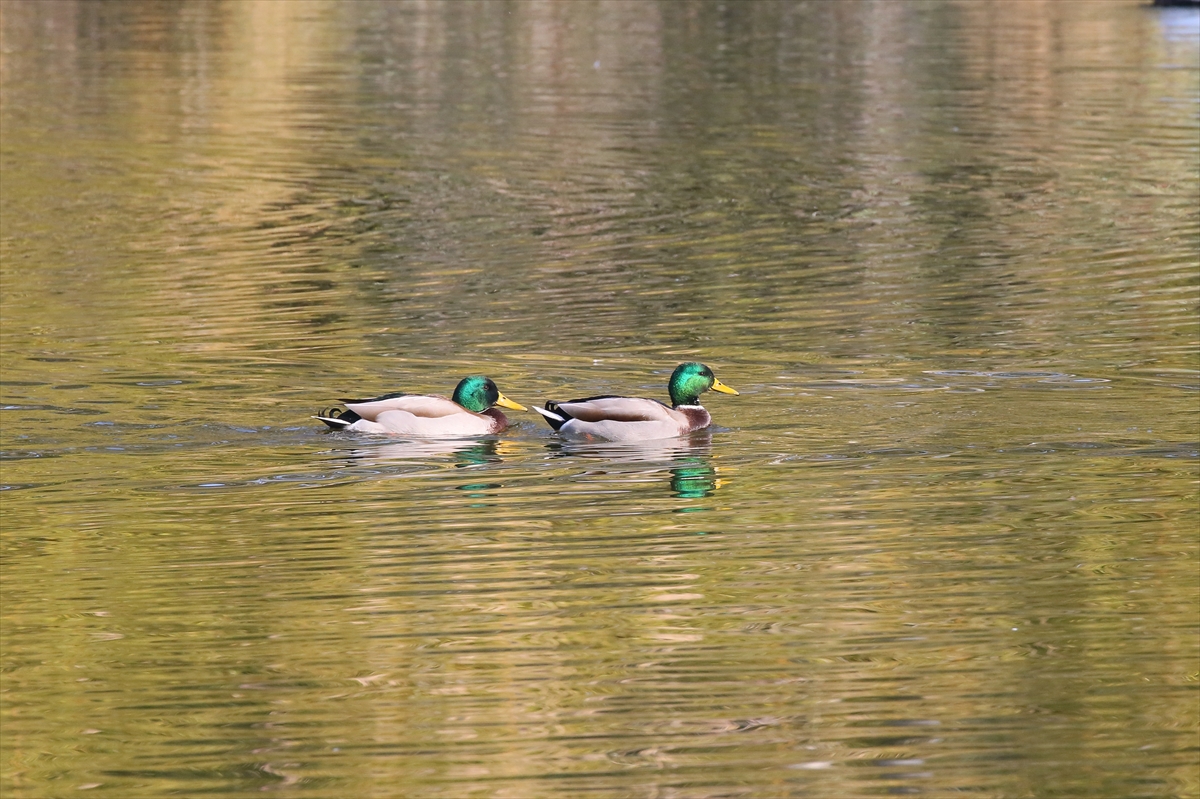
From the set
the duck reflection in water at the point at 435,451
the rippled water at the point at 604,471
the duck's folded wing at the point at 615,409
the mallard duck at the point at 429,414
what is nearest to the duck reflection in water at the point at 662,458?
the rippled water at the point at 604,471

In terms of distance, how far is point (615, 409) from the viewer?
13984mm

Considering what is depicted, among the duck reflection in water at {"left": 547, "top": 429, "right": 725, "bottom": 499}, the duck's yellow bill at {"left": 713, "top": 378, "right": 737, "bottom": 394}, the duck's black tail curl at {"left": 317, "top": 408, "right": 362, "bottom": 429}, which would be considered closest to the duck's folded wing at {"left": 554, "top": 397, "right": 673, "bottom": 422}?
the duck reflection in water at {"left": 547, "top": 429, "right": 725, "bottom": 499}

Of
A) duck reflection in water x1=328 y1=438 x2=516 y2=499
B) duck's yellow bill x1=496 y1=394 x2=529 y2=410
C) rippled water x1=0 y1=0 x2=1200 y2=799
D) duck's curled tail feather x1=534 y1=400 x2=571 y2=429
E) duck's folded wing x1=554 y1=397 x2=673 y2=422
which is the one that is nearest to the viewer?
rippled water x1=0 y1=0 x2=1200 y2=799

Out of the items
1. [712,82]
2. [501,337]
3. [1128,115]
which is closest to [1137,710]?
[501,337]

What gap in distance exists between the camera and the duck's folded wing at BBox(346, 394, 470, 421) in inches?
547

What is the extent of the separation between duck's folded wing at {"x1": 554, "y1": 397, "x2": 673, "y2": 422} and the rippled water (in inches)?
10.0

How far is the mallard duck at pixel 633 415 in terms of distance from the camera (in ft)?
45.6

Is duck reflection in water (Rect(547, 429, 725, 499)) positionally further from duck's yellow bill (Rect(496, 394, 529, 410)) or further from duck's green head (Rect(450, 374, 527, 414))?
duck's green head (Rect(450, 374, 527, 414))

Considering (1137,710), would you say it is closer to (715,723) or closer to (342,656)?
(715,723)

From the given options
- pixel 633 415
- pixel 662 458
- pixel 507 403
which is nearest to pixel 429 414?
pixel 507 403

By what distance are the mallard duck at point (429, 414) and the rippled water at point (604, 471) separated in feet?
0.49

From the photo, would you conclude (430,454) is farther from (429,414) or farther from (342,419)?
(342,419)

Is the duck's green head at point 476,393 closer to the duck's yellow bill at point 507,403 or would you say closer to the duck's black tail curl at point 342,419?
the duck's yellow bill at point 507,403

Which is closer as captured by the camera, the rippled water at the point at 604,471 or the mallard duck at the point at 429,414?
the rippled water at the point at 604,471
